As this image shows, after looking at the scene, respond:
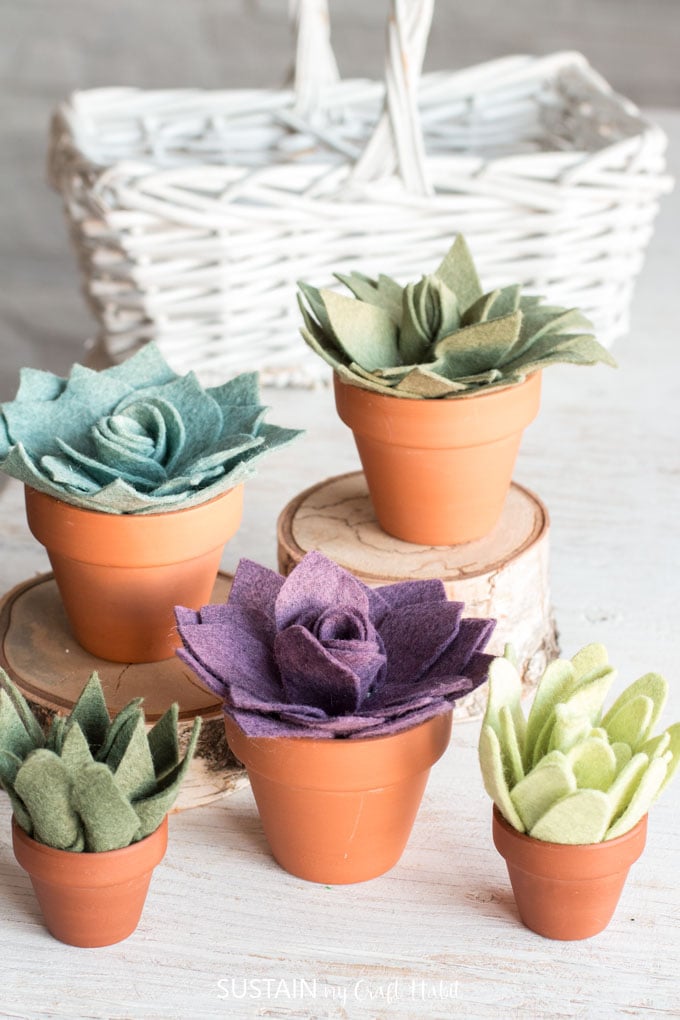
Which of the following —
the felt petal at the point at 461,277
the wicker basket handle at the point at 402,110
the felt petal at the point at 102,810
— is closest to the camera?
the felt petal at the point at 102,810

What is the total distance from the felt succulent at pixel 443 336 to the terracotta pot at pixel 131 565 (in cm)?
10

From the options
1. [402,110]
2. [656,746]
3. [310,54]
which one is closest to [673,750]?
[656,746]

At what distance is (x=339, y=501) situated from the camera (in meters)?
0.69

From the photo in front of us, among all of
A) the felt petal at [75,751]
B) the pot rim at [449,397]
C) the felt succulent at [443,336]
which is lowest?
the felt petal at [75,751]

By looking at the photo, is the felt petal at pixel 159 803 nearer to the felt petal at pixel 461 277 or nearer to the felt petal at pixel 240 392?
the felt petal at pixel 240 392

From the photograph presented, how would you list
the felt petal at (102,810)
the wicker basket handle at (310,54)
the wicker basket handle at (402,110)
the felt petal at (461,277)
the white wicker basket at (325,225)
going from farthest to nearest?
1. the wicker basket handle at (310,54)
2. the white wicker basket at (325,225)
3. the wicker basket handle at (402,110)
4. the felt petal at (461,277)
5. the felt petal at (102,810)

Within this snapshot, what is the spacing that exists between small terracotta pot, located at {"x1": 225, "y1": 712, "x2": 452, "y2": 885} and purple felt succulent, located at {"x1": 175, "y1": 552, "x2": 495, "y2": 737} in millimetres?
11

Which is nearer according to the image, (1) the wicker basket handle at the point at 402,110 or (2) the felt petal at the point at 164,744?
(2) the felt petal at the point at 164,744

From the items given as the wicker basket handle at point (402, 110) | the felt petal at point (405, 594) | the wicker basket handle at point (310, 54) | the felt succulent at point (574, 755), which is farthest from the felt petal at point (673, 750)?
the wicker basket handle at point (310, 54)

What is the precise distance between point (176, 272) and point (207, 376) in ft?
0.31

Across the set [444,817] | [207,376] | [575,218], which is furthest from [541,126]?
[444,817]

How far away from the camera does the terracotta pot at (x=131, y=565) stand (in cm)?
52

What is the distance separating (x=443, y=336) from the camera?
0.59m

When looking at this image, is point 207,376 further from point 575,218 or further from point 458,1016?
point 458,1016
